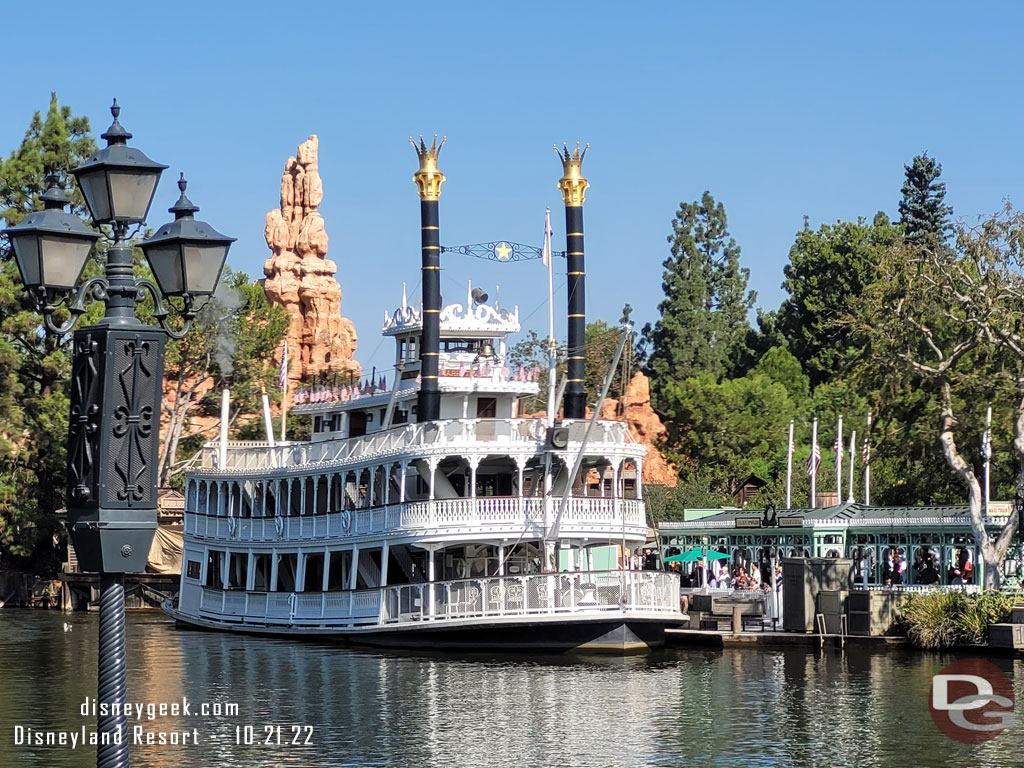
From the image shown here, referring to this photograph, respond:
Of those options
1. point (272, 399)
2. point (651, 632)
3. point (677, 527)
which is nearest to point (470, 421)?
point (651, 632)

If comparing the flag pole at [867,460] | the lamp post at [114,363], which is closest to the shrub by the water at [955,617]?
the flag pole at [867,460]

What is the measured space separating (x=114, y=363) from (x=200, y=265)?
2.79 ft

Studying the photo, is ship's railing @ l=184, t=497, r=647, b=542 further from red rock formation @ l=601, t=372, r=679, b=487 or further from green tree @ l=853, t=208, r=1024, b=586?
red rock formation @ l=601, t=372, r=679, b=487

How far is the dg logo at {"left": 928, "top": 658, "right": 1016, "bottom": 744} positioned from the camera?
76.9ft

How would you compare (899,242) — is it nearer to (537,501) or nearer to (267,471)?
(537,501)

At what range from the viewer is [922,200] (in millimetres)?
91688

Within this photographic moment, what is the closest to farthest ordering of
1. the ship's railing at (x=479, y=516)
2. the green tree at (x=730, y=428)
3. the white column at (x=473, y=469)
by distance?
the white column at (x=473, y=469), the ship's railing at (x=479, y=516), the green tree at (x=730, y=428)

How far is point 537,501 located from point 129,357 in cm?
2568

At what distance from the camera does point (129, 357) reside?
10.2 metres

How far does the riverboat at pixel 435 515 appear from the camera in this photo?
34.5 m

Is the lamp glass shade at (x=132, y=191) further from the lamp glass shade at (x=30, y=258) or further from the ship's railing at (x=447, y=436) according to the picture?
the ship's railing at (x=447, y=436)

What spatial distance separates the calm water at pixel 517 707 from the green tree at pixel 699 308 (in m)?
59.9

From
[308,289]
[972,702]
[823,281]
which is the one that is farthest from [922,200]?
[972,702]

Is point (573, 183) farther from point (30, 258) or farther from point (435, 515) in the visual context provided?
point (30, 258)
